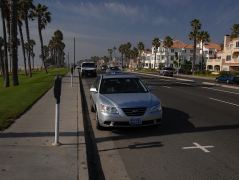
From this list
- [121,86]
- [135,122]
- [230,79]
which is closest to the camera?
[135,122]

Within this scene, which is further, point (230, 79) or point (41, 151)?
point (230, 79)

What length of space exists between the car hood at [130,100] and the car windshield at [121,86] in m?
0.55

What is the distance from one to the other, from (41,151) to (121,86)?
16.3 ft

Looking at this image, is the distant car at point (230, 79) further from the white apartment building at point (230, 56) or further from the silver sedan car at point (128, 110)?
the white apartment building at point (230, 56)

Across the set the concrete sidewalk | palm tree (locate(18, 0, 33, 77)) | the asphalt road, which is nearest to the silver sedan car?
the asphalt road

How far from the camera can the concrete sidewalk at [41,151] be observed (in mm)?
6797

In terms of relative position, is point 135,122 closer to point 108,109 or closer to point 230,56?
point 108,109

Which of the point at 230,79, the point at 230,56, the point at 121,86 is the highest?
the point at 121,86

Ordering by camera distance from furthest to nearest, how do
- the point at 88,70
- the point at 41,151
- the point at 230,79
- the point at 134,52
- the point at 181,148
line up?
the point at 134,52 < the point at 88,70 < the point at 230,79 < the point at 181,148 < the point at 41,151

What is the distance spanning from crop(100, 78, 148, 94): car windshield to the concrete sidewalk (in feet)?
3.83

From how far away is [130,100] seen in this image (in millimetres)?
11094

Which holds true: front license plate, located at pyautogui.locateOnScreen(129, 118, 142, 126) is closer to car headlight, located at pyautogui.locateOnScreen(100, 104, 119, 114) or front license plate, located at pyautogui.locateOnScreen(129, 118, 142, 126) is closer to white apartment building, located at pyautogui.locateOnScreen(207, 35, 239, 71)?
car headlight, located at pyautogui.locateOnScreen(100, 104, 119, 114)

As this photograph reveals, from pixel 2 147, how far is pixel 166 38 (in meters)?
124

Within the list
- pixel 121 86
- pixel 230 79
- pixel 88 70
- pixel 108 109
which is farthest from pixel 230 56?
pixel 108 109
